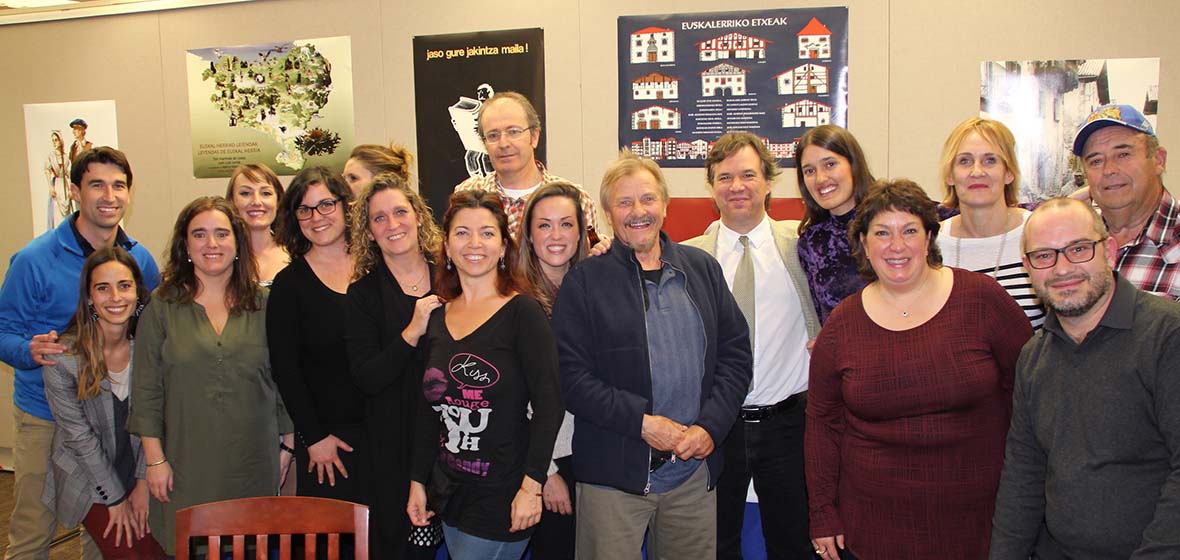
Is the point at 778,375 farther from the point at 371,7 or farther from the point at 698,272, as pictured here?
the point at 371,7

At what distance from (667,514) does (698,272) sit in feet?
2.61

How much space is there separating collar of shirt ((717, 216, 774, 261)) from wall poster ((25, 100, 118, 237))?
4.68 m

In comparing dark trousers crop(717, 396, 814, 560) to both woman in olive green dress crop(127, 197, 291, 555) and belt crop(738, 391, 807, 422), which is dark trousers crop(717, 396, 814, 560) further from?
woman in olive green dress crop(127, 197, 291, 555)

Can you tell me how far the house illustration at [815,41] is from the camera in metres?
4.09

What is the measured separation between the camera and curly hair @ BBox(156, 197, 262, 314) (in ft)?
8.98

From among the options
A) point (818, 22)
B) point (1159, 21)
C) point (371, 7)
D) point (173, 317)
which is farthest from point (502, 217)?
point (1159, 21)

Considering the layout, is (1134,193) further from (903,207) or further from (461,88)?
(461,88)

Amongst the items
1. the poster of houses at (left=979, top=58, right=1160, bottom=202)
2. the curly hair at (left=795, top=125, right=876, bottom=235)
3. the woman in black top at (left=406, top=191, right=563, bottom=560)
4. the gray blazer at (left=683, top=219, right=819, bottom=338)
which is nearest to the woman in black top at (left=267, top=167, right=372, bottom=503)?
the woman in black top at (left=406, top=191, right=563, bottom=560)

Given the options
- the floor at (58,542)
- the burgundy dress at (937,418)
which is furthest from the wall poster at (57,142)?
the burgundy dress at (937,418)

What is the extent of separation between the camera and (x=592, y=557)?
2.39 m

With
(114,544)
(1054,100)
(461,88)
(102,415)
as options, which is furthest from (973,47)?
(114,544)

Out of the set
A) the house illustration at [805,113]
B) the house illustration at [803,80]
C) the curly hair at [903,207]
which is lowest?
the curly hair at [903,207]

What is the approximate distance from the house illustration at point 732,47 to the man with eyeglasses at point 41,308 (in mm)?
2997

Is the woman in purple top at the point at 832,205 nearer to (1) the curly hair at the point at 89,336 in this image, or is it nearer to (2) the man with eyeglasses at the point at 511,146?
(2) the man with eyeglasses at the point at 511,146
